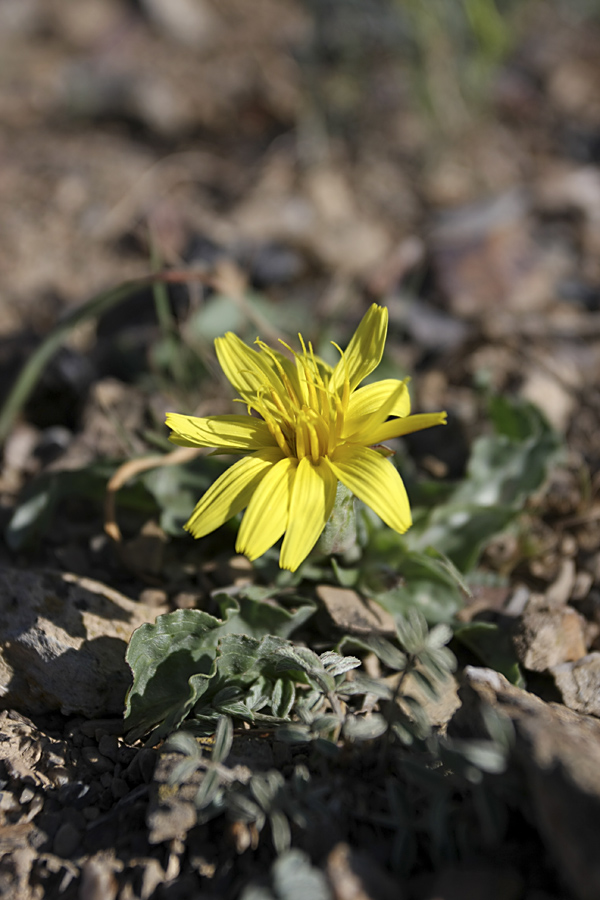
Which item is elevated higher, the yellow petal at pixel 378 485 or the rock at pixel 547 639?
the yellow petal at pixel 378 485

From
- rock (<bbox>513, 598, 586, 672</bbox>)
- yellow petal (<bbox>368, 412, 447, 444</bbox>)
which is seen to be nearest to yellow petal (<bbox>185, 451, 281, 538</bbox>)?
yellow petal (<bbox>368, 412, 447, 444</bbox>)

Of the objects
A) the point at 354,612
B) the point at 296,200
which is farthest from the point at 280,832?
the point at 296,200

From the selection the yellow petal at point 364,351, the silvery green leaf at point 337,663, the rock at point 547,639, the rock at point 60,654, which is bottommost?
the rock at point 60,654

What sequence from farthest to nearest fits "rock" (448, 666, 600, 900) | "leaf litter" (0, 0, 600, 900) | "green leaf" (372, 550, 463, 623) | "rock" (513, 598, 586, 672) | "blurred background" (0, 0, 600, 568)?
"blurred background" (0, 0, 600, 568), "green leaf" (372, 550, 463, 623), "rock" (513, 598, 586, 672), "leaf litter" (0, 0, 600, 900), "rock" (448, 666, 600, 900)

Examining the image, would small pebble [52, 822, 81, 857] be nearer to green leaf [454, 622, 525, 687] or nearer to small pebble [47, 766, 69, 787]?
small pebble [47, 766, 69, 787]

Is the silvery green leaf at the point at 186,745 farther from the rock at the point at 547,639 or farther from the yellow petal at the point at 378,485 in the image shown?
the rock at the point at 547,639

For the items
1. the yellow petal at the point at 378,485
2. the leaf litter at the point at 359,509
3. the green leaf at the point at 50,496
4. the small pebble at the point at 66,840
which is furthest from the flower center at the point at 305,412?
the small pebble at the point at 66,840

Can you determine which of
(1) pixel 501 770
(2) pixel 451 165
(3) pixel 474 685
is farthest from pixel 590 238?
(1) pixel 501 770

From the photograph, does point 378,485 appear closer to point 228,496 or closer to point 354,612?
point 228,496
